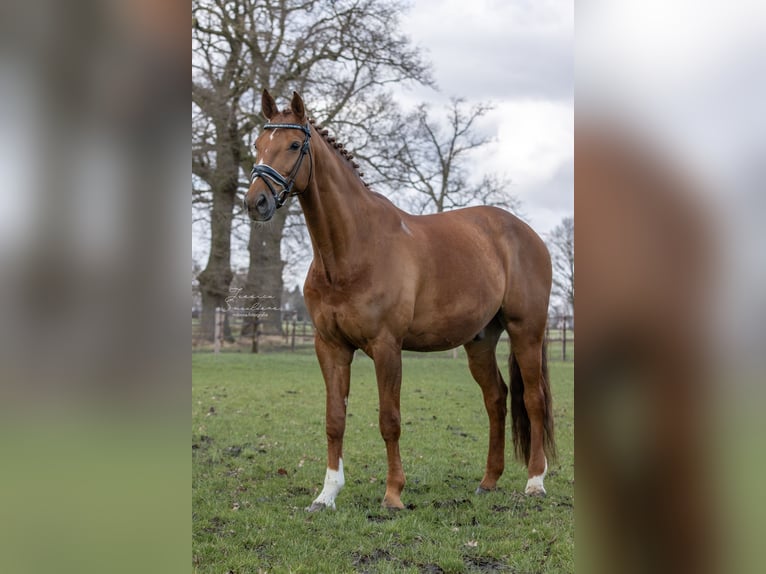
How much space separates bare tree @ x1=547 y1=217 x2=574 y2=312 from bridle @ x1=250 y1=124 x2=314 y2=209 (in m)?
16.4

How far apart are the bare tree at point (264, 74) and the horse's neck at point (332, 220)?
729cm

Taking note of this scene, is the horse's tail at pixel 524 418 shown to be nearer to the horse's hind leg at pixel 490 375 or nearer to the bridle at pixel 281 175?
the horse's hind leg at pixel 490 375

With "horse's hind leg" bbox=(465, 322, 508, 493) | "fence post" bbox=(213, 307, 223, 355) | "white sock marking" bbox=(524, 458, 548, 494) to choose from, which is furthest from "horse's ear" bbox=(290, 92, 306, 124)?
"fence post" bbox=(213, 307, 223, 355)

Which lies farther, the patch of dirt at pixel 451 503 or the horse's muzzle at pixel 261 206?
the patch of dirt at pixel 451 503

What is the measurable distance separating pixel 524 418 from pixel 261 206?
2.79 meters

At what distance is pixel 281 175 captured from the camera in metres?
3.62

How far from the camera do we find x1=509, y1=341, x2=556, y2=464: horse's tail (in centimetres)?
485

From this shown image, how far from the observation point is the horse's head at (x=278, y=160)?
3.46 m

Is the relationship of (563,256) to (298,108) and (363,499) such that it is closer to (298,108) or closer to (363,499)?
(363,499)

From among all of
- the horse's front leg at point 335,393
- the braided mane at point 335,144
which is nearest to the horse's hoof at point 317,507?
the horse's front leg at point 335,393
